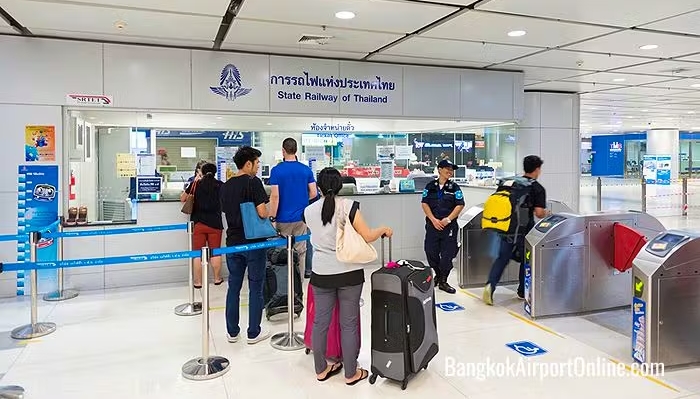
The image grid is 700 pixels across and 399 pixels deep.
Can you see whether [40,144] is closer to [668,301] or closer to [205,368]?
[205,368]

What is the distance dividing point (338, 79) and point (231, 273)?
132 inches

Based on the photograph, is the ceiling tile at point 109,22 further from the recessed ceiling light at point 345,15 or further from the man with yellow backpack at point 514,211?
the man with yellow backpack at point 514,211

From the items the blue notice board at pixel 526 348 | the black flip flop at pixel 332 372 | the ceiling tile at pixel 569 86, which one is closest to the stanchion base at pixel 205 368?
the black flip flop at pixel 332 372

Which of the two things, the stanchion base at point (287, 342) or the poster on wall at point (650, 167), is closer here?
the stanchion base at point (287, 342)

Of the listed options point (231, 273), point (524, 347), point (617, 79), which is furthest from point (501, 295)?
point (617, 79)

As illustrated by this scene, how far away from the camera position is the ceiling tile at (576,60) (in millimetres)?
6418

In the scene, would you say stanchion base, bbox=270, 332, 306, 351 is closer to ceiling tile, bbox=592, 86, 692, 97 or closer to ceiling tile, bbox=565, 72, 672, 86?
ceiling tile, bbox=565, 72, 672, 86

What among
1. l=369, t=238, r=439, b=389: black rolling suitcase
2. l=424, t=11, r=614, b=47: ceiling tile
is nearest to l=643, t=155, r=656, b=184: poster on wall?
l=424, t=11, r=614, b=47: ceiling tile

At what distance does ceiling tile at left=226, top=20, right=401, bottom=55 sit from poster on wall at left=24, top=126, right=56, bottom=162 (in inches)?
81.6

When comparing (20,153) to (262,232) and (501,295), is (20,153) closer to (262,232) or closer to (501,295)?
(262,232)

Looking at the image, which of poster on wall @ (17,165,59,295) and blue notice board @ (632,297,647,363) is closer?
blue notice board @ (632,297,647,363)

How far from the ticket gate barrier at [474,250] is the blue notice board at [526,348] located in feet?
5.89

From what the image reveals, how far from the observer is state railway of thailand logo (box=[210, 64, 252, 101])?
6.07 m

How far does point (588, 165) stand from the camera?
3638 cm
